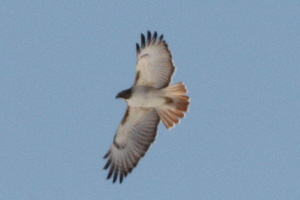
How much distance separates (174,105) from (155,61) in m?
0.91

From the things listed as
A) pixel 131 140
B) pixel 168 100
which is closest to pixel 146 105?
pixel 168 100

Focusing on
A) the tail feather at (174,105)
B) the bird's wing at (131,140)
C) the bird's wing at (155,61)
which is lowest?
the bird's wing at (131,140)

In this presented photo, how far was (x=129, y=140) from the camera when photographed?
15.4 m

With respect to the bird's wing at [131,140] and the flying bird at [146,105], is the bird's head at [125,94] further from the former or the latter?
the bird's wing at [131,140]

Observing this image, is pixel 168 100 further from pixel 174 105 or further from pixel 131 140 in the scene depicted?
pixel 131 140

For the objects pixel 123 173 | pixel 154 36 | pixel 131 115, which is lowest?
pixel 123 173

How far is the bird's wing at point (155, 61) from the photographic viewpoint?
14578 mm

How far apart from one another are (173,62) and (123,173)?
2.40m

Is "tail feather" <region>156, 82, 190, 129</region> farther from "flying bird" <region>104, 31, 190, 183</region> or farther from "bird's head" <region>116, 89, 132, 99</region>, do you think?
"bird's head" <region>116, 89, 132, 99</region>

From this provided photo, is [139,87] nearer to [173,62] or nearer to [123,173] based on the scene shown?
[173,62]

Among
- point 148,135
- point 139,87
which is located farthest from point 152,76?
point 148,135

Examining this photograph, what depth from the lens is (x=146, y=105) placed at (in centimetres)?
1492

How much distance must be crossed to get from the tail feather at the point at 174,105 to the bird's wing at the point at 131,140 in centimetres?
32

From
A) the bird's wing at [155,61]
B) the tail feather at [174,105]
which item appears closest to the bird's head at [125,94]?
the bird's wing at [155,61]
